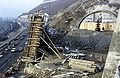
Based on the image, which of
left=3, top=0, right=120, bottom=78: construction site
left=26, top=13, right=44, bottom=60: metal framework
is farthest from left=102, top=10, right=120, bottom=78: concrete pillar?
left=26, top=13, right=44, bottom=60: metal framework

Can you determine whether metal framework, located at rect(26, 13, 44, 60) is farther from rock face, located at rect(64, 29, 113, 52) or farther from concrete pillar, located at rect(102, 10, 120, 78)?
concrete pillar, located at rect(102, 10, 120, 78)

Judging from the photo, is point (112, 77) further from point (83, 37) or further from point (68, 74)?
point (83, 37)

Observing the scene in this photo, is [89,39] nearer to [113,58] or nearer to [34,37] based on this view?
[34,37]

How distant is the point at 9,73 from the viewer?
27.7m

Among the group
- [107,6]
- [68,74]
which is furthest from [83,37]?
[68,74]

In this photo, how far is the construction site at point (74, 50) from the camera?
41.9ft

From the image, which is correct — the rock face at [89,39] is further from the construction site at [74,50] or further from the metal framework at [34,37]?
the metal framework at [34,37]

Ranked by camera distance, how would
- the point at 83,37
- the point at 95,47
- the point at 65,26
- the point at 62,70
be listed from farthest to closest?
the point at 65,26
the point at 83,37
the point at 95,47
the point at 62,70

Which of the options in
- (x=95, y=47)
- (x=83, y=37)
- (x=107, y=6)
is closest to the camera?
(x=95, y=47)

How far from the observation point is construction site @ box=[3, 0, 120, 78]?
12773 mm

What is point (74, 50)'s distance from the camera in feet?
121

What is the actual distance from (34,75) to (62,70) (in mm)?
2911

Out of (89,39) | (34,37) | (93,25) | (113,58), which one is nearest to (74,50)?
(89,39)

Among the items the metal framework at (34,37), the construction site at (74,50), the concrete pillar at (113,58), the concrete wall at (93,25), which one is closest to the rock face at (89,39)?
the construction site at (74,50)
